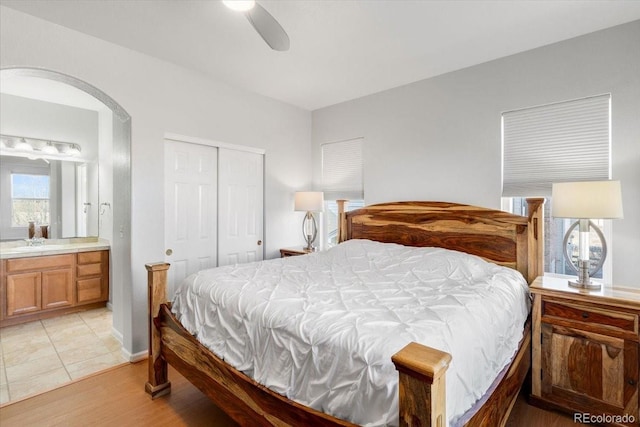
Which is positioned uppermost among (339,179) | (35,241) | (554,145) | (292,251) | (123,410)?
(554,145)

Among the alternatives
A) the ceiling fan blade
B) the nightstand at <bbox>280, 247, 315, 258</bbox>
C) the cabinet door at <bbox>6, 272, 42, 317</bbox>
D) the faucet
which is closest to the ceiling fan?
the ceiling fan blade

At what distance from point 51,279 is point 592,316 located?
207 inches

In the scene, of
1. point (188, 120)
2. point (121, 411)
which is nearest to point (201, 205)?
point (188, 120)

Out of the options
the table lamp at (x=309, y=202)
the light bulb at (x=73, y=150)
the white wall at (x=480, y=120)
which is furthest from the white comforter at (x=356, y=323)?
the light bulb at (x=73, y=150)

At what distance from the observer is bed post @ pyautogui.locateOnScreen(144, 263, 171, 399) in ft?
7.18

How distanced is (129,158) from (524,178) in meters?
3.56

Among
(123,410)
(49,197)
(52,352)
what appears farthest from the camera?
(49,197)

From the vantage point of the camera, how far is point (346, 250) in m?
3.11

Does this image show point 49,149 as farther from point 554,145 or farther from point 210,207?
point 554,145

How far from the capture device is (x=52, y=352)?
9.49 feet

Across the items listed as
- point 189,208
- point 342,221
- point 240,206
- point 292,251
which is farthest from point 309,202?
point 189,208

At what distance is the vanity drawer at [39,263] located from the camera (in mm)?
3422

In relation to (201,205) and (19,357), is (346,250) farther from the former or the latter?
(19,357)

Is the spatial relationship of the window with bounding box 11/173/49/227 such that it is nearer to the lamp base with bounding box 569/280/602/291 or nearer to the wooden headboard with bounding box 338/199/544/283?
the wooden headboard with bounding box 338/199/544/283
